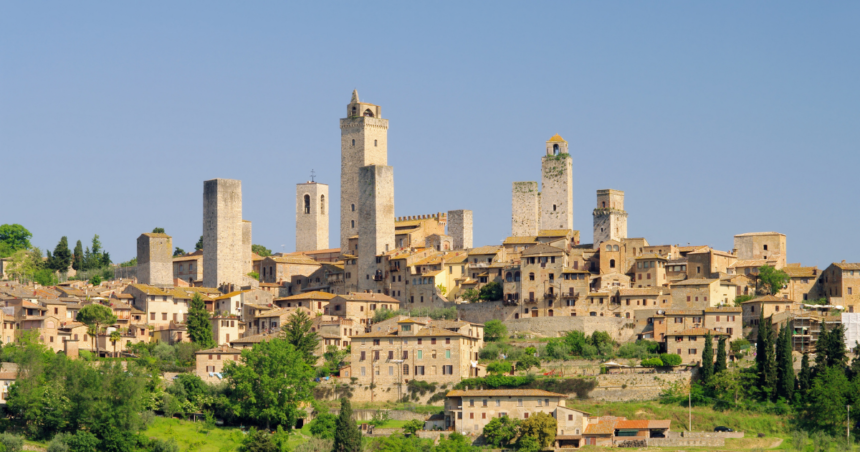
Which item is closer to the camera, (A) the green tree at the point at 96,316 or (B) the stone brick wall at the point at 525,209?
(A) the green tree at the point at 96,316


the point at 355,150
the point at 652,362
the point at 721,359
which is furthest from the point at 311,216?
the point at 721,359

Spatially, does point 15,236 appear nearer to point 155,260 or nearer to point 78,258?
point 78,258

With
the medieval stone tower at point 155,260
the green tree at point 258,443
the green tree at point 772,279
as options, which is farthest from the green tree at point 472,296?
the green tree at point 258,443

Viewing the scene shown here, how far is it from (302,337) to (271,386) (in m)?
6.77

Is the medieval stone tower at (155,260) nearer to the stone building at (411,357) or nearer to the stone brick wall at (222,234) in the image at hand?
the stone brick wall at (222,234)

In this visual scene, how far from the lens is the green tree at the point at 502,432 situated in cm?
7000

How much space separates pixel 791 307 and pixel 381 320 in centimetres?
2240

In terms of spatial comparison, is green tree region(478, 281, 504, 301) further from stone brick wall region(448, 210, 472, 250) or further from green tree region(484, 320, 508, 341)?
stone brick wall region(448, 210, 472, 250)

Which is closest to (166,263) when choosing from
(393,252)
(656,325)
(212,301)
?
(212,301)

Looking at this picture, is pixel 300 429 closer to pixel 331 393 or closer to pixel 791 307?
pixel 331 393

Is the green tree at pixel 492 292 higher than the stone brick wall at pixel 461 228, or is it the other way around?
the stone brick wall at pixel 461 228

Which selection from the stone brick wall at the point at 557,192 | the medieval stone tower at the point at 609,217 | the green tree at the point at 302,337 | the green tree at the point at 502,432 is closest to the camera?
the green tree at the point at 502,432

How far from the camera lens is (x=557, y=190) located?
9719 centimetres

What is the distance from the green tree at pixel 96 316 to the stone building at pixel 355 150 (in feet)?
76.2
